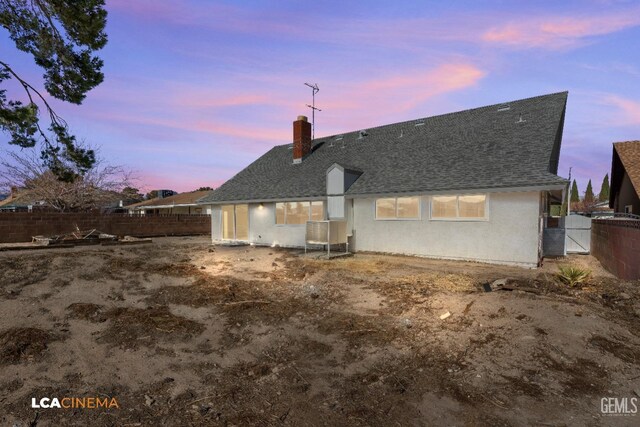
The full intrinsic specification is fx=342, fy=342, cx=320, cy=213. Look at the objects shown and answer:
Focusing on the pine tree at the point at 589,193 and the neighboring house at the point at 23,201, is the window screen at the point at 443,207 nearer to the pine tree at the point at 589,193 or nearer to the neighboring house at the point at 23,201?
the neighboring house at the point at 23,201

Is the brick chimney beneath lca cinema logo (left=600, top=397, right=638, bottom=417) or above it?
above

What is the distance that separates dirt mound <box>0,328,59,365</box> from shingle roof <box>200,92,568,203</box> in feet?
39.8

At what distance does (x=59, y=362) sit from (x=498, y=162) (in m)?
14.3

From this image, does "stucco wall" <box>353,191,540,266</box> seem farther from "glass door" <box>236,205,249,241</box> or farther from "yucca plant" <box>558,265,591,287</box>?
"glass door" <box>236,205,249,241</box>

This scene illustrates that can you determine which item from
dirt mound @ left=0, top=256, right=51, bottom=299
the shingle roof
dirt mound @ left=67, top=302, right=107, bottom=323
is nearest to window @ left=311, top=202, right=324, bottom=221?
the shingle roof

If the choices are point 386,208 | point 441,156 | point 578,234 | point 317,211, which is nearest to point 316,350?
point 386,208

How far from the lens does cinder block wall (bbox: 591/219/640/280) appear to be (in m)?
8.84

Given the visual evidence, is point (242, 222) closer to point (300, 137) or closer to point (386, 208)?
point (300, 137)

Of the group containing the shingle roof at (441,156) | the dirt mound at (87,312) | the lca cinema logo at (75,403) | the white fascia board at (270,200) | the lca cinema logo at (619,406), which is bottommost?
the lca cinema logo at (75,403)

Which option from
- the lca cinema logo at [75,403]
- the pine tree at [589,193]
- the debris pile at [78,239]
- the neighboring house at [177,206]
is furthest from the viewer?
the pine tree at [589,193]

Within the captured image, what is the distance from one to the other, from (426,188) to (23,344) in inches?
498

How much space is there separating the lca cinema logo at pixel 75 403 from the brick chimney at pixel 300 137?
18.8 meters

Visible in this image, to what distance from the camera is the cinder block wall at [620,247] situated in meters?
8.84

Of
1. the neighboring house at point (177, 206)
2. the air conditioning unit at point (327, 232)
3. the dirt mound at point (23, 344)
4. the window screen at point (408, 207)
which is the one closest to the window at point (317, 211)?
the air conditioning unit at point (327, 232)
